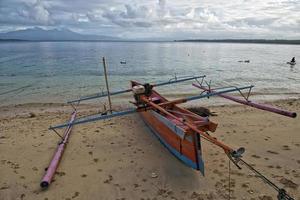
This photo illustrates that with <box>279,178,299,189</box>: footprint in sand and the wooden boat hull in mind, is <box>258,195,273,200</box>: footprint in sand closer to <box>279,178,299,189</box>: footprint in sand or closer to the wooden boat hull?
<box>279,178,299,189</box>: footprint in sand

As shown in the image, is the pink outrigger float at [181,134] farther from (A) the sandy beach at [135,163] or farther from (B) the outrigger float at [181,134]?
(A) the sandy beach at [135,163]

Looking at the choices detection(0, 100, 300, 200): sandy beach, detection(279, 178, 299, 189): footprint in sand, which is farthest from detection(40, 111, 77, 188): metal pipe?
detection(279, 178, 299, 189): footprint in sand

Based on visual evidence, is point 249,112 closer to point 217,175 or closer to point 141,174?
point 217,175

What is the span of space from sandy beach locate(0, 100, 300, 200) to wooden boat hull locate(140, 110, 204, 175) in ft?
0.90

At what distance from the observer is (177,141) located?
712 cm

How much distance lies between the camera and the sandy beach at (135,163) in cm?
609

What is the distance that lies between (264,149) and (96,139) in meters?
5.38

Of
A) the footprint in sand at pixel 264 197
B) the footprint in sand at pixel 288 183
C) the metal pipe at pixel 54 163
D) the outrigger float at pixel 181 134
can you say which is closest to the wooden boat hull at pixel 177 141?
the outrigger float at pixel 181 134

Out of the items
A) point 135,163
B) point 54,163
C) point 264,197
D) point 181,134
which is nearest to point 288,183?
point 264,197

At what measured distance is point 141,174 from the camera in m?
6.83

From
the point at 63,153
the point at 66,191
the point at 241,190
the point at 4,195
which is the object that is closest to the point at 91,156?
the point at 63,153

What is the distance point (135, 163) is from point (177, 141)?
52.2 inches

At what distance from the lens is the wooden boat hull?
6324 millimetres

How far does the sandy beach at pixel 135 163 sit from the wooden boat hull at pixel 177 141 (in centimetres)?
28
